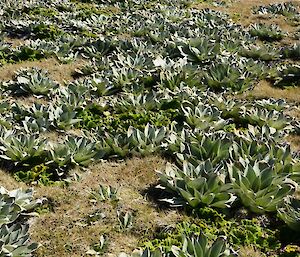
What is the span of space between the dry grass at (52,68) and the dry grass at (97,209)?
4.36 meters

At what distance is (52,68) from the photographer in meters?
10.7

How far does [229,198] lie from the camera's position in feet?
17.7

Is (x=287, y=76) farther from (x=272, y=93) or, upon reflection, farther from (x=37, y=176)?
(x=37, y=176)

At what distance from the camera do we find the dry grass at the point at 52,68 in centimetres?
1022

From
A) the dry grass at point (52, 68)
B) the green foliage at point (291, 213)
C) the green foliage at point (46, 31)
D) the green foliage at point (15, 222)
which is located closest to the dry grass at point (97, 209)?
the green foliage at point (15, 222)

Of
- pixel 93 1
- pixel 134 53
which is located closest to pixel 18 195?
pixel 134 53

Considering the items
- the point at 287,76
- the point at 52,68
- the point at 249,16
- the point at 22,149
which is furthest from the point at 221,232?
the point at 249,16

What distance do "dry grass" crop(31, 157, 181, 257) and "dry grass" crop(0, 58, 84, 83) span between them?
436 cm

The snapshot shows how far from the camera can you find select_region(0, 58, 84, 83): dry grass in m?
10.2

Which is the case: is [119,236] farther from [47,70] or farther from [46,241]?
[47,70]

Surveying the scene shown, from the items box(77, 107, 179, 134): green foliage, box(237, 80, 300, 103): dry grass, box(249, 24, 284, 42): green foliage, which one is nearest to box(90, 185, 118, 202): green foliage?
box(77, 107, 179, 134): green foliage

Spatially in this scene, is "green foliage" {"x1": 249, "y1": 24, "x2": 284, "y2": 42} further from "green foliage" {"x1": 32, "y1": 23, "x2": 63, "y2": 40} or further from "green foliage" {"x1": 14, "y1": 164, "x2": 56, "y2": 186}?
"green foliage" {"x1": 14, "y1": 164, "x2": 56, "y2": 186}

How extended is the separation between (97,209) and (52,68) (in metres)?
5.95

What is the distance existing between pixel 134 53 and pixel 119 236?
6498 millimetres
